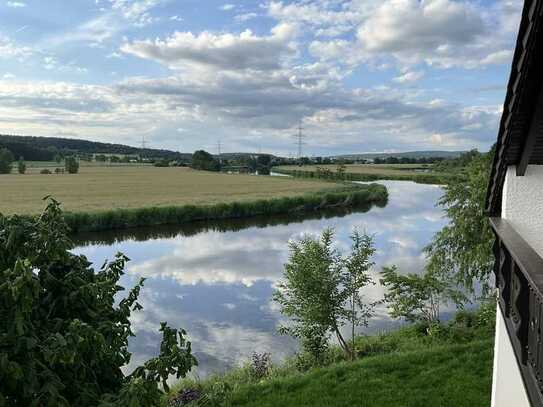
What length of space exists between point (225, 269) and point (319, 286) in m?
14.6

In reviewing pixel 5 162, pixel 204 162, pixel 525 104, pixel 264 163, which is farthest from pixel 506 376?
pixel 264 163

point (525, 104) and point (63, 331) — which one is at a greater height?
point (525, 104)

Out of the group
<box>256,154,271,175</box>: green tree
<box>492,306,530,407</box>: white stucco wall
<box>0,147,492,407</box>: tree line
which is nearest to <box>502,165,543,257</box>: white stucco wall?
<box>492,306,530,407</box>: white stucco wall

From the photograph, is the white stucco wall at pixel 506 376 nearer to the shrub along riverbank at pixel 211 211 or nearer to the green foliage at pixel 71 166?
the shrub along riverbank at pixel 211 211

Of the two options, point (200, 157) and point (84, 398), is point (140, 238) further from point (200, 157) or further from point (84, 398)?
point (200, 157)

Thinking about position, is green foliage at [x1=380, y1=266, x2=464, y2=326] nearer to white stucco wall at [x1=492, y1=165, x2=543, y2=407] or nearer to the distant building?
the distant building

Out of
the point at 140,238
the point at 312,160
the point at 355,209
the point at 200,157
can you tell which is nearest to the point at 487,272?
the point at 140,238

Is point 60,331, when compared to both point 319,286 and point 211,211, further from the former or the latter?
point 211,211

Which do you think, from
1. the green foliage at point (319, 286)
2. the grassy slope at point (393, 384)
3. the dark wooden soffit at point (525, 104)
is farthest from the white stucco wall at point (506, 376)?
the green foliage at point (319, 286)

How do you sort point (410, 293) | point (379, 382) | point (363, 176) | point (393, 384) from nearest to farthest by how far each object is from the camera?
1. point (393, 384)
2. point (379, 382)
3. point (410, 293)
4. point (363, 176)

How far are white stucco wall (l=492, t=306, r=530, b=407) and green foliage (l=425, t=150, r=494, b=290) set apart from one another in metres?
12.0

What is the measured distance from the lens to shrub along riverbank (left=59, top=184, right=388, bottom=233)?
36688 mm

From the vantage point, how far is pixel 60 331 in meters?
3.37

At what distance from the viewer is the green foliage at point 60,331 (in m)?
2.78
